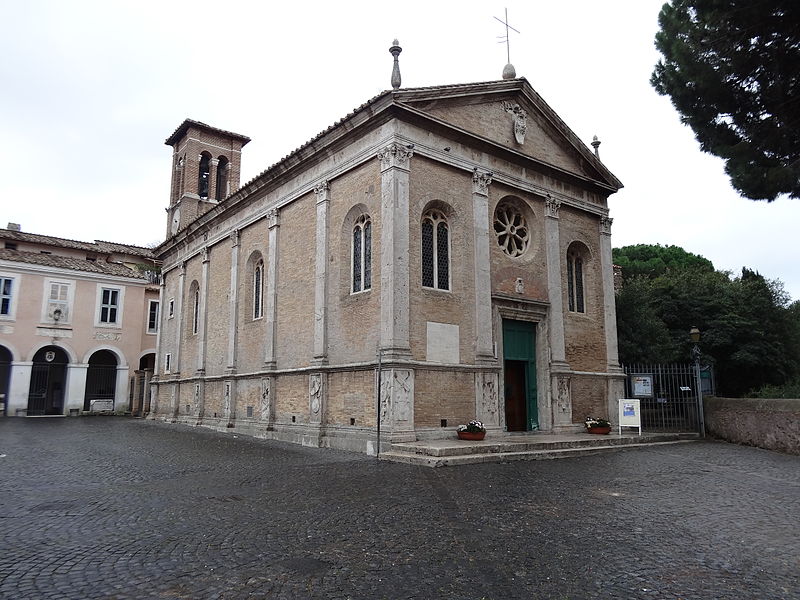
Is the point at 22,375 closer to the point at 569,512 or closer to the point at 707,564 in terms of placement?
the point at 569,512

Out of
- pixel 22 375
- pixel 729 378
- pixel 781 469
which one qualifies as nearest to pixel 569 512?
pixel 781 469

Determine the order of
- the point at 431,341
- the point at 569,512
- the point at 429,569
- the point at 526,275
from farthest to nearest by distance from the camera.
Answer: the point at 526,275 → the point at 431,341 → the point at 569,512 → the point at 429,569

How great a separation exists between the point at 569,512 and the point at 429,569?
8.87 feet

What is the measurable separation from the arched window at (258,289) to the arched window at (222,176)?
989cm

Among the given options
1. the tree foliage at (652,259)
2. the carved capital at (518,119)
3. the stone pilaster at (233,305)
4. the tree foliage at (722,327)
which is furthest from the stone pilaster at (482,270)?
the tree foliage at (652,259)

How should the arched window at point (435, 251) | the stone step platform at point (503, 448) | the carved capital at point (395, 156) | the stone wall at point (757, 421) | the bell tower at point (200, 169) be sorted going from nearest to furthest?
the stone step platform at point (503, 448)
the stone wall at point (757, 421)
the carved capital at point (395, 156)
the arched window at point (435, 251)
the bell tower at point (200, 169)

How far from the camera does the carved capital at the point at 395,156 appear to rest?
44.2 feet

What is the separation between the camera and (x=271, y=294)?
17578 mm

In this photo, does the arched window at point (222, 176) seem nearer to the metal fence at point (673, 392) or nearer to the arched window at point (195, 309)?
the arched window at point (195, 309)

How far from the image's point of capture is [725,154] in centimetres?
1225

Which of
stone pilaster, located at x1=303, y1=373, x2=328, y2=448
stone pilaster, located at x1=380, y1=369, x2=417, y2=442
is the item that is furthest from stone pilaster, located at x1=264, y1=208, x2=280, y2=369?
stone pilaster, located at x1=380, y1=369, x2=417, y2=442

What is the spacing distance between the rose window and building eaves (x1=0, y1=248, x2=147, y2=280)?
2330 centimetres

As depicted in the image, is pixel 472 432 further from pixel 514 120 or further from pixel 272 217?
pixel 272 217

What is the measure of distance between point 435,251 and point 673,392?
8874 millimetres
